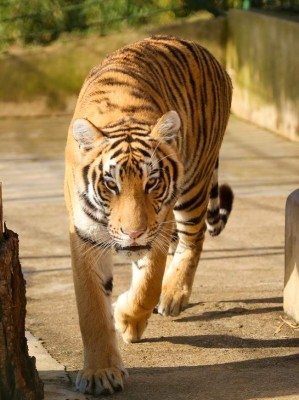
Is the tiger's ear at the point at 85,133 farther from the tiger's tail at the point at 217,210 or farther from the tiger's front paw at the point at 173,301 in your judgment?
the tiger's tail at the point at 217,210

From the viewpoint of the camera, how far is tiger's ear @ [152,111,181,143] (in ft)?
14.4

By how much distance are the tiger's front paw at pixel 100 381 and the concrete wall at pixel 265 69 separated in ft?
20.2

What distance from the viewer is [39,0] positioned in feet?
40.0

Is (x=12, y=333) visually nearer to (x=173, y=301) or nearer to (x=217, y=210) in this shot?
(x=173, y=301)

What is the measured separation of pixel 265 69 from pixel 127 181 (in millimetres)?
6829

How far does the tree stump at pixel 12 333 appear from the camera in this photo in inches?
149

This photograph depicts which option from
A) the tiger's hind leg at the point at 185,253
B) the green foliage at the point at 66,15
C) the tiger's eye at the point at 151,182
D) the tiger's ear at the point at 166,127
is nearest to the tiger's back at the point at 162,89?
the tiger's ear at the point at 166,127

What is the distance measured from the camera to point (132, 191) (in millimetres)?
4145

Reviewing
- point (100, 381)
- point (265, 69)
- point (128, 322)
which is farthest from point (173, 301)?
point (265, 69)

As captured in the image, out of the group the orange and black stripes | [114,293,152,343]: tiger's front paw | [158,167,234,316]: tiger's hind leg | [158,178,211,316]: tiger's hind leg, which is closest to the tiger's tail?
the orange and black stripes

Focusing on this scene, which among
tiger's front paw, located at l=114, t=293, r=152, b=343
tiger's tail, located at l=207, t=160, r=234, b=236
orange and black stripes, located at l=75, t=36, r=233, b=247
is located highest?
orange and black stripes, located at l=75, t=36, r=233, b=247

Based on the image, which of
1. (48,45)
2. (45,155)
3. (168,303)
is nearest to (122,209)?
(168,303)

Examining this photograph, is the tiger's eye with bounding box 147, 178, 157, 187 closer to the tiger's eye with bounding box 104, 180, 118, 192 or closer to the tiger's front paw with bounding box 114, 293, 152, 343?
the tiger's eye with bounding box 104, 180, 118, 192

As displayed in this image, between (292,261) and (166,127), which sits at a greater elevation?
(166,127)
